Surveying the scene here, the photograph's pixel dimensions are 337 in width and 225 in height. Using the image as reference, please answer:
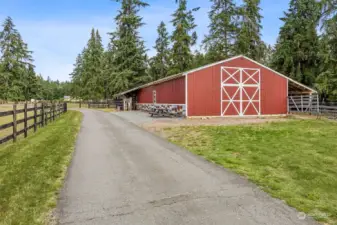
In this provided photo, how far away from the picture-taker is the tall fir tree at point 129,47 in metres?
34.0

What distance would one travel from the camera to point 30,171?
482 centimetres

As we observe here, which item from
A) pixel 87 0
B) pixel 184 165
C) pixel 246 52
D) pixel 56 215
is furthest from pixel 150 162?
pixel 246 52

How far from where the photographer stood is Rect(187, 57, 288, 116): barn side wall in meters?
17.0

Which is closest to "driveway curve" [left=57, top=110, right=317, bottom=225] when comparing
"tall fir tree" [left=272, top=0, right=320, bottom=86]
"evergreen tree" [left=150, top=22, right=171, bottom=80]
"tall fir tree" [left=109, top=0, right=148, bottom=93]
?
"tall fir tree" [left=272, top=0, right=320, bottom=86]

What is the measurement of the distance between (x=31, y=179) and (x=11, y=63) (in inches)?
1853

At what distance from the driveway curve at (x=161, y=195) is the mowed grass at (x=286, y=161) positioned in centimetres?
33

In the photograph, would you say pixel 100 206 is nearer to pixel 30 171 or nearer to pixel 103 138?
pixel 30 171

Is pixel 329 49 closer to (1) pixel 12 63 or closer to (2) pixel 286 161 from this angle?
(2) pixel 286 161

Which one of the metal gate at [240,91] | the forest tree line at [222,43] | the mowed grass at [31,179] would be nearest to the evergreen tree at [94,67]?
the forest tree line at [222,43]

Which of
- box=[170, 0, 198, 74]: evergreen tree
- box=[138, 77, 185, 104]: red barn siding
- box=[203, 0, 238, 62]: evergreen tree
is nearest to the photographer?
box=[138, 77, 185, 104]: red barn siding

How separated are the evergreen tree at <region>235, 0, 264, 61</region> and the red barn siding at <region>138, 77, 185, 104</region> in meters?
13.4

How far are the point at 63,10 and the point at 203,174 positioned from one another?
747 inches

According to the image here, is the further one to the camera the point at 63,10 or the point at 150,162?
the point at 63,10

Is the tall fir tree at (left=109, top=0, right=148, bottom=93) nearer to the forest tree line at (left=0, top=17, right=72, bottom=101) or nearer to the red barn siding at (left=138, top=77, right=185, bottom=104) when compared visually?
the red barn siding at (left=138, top=77, right=185, bottom=104)
